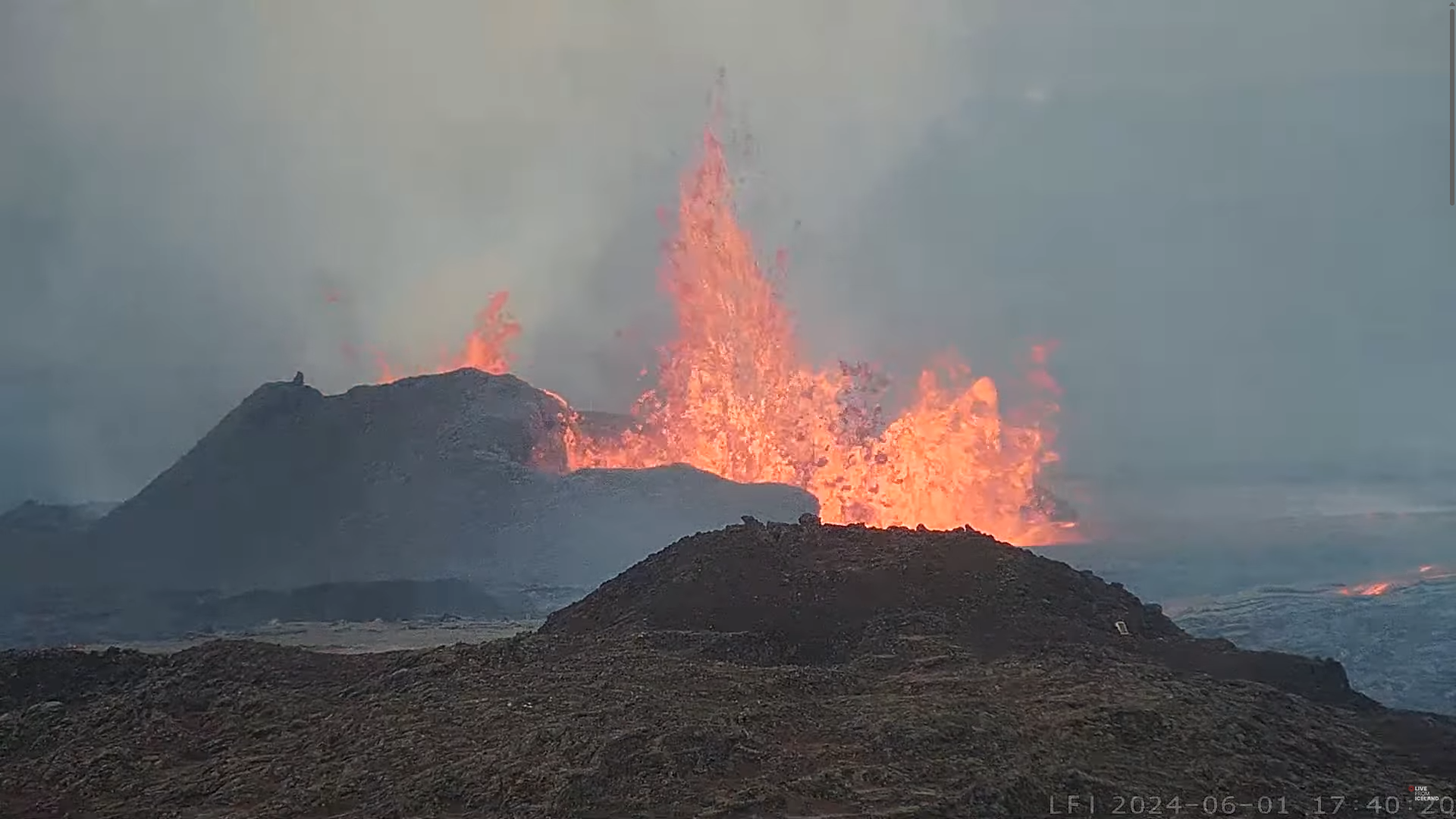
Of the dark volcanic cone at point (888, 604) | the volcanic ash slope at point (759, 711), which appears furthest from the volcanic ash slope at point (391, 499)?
the volcanic ash slope at point (759, 711)

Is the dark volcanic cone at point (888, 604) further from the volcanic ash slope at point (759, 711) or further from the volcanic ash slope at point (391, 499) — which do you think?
the volcanic ash slope at point (391, 499)

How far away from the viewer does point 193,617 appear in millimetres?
106062

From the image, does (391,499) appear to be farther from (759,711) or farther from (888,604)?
(759,711)

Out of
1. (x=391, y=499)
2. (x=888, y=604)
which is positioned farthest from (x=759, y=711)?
(x=391, y=499)

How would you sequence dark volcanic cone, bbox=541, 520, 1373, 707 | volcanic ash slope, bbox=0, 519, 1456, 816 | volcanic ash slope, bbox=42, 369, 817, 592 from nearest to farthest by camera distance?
1. volcanic ash slope, bbox=0, 519, 1456, 816
2. dark volcanic cone, bbox=541, 520, 1373, 707
3. volcanic ash slope, bbox=42, 369, 817, 592

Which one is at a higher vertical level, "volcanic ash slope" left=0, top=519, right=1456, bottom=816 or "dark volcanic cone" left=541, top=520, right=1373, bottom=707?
"dark volcanic cone" left=541, top=520, right=1373, bottom=707

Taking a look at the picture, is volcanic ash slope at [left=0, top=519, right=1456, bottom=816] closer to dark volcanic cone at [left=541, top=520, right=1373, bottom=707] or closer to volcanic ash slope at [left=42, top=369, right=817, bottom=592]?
dark volcanic cone at [left=541, top=520, right=1373, bottom=707]

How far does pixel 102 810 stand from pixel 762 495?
8012 cm

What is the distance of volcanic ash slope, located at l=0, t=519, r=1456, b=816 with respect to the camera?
67.5 feet

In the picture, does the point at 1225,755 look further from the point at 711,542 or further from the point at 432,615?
the point at 432,615

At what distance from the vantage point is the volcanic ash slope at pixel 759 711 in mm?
20578

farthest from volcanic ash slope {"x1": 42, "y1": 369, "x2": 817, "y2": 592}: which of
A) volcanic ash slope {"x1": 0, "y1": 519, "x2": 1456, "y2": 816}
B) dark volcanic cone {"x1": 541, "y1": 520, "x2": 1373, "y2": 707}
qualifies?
volcanic ash slope {"x1": 0, "y1": 519, "x2": 1456, "y2": 816}

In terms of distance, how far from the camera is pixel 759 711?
24.2 meters

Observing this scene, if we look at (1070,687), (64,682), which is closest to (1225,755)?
(1070,687)
